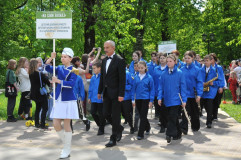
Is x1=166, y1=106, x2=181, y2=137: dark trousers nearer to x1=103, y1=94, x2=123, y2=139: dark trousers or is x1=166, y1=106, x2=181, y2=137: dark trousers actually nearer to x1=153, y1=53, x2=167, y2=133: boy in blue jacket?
x1=153, y1=53, x2=167, y2=133: boy in blue jacket

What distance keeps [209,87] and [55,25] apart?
462 cm

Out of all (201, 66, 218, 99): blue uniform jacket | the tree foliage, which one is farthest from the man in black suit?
the tree foliage

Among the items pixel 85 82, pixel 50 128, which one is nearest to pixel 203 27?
pixel 85 82

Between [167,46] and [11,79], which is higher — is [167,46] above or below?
above

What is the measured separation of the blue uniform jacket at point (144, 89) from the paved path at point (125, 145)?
98 centimetres

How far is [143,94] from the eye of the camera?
8.55 metres

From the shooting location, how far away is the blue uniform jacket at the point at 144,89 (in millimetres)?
8555

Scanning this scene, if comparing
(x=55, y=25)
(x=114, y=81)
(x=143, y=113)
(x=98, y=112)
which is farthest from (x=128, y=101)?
(x=55, y=25)

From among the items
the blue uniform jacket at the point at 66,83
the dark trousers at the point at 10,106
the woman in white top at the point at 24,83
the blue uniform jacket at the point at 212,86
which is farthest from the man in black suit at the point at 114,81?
the dark trousers at the point at 10,106

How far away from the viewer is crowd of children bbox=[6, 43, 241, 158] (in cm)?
678

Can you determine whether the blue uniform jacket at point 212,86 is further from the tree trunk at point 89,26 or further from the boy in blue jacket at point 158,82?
the tree trunk at point 89,26

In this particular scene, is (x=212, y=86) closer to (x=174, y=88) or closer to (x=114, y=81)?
(x=174, y=88)

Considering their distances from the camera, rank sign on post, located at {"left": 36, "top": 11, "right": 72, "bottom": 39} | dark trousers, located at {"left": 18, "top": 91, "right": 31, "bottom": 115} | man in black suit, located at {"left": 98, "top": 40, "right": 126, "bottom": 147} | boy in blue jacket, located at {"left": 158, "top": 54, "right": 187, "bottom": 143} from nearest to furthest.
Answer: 1. man in black suit, located at {"left": 98, "top": 40, "right": 126, "bottom": 147}
2. boy in blue jacket, located at {"left": 158, "top": 54, "right": 187, "bottom": 143}
3. sign on post, located at {"left": 36, "top": 11, "right": 72, "bottom": 39}
4. dark trousers, located at {"left": 18, "top": 91, "right": 31, "bottom": 115}

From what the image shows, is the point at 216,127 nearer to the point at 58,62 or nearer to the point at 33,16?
the point at 33,16
